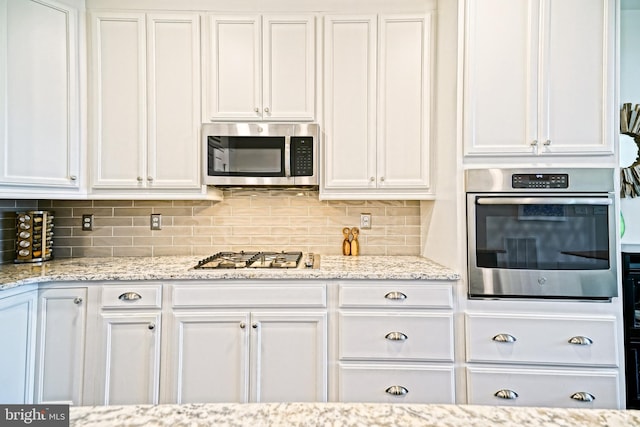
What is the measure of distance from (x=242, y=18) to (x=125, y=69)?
2.71 feet

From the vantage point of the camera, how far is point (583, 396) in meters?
1.74

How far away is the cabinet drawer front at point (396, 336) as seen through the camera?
72.1 inches

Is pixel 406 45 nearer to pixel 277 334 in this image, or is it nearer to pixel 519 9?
pixel 519 9

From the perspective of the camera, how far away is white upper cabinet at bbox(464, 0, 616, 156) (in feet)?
5.89

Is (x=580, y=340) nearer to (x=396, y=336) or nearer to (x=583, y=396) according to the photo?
(x=583, y=396)

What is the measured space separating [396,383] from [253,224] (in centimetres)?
144

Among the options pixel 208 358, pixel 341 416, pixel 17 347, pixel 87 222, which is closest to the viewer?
pixel 341 416

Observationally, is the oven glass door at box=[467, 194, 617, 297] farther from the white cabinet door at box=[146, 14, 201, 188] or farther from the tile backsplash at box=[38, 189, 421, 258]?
the white cabinet door at box=[146, 14, 201, 188]

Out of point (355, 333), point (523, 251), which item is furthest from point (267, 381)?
point (523, 251)

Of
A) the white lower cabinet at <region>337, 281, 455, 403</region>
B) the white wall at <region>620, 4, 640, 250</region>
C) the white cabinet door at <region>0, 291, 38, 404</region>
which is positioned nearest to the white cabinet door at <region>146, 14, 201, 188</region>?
the white cabinet door at <region>0, 291, 38, 404</region>

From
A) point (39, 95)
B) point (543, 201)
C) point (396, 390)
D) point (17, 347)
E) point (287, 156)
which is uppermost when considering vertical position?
point (39, 95)

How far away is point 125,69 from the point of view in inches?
85.2

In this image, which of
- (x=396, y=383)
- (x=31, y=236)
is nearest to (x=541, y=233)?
(x=396, y=383)

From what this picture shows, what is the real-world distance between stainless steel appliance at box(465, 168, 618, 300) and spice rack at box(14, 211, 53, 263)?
8.93 ft
